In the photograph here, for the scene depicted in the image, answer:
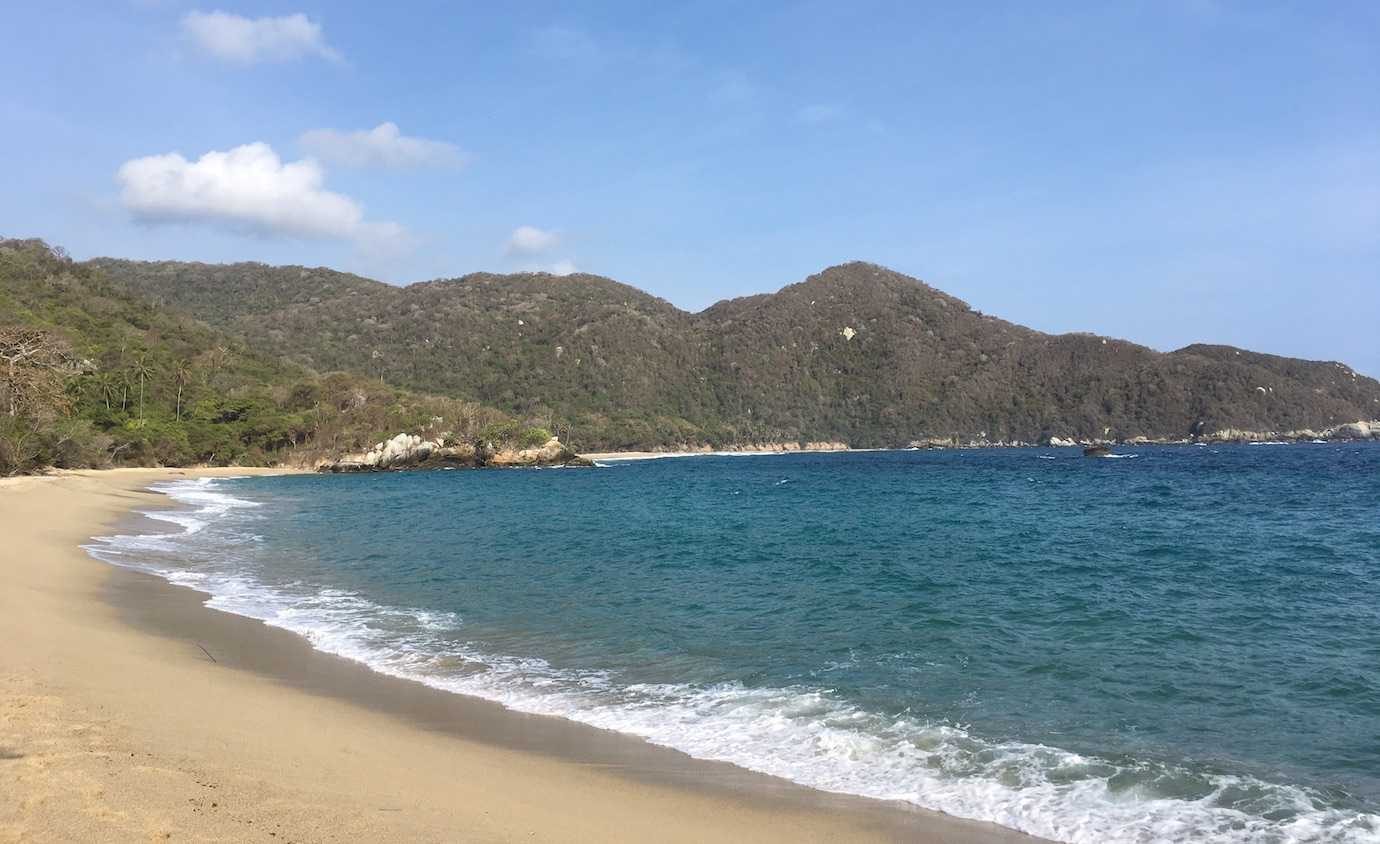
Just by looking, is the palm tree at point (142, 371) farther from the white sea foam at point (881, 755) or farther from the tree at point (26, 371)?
the white sea foam at point (881, 755)

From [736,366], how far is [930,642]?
17559 cm

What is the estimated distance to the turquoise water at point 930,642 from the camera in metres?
6.82

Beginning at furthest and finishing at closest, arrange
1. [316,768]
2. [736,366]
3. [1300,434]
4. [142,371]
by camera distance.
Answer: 1. [736,366]
2. [1300,434]
3. [142,371]
4. [316,768]

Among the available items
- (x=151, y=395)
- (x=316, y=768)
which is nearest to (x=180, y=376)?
(x=151, y=395)

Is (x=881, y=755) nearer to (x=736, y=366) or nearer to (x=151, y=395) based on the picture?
(x=151, y=395)

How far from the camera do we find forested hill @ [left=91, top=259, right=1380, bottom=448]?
156 m

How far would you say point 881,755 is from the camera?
7.34 m

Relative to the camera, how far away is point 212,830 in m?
4.69

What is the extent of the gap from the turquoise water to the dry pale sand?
23.9 inches

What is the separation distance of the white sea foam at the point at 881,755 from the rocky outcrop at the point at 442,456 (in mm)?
79677

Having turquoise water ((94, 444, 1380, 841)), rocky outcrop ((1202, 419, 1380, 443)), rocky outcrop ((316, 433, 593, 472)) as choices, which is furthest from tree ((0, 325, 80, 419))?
rocky outcrop ((1202, 419, 1380, 443))

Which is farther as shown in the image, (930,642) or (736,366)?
(736,366)

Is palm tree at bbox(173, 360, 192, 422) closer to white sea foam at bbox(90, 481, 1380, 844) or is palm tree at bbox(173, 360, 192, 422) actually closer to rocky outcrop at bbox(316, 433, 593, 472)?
rocky outcrop at bbox(316, 433, 593, 472)

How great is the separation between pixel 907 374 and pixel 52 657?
186898 millimetres
